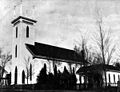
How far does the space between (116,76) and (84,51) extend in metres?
26.9

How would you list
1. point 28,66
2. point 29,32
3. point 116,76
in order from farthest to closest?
point 116,76, point 29,32, point 28,66

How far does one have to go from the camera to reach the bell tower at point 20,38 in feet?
135

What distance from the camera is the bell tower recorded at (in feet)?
135

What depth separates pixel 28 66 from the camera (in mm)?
39969

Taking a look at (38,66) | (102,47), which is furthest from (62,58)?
(102,47)

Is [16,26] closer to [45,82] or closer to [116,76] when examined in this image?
[45,82]

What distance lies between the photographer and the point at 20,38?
42.3 meters

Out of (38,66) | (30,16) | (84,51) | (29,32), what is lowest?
(38,66)

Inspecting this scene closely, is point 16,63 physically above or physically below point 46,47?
below

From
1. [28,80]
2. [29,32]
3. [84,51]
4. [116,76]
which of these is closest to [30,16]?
[29,32]

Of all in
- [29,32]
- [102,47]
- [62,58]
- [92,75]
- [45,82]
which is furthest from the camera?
[62,58]

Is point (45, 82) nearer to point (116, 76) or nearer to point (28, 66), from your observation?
point (28, 66)

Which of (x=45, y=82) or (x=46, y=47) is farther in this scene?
(x=46, y=47)

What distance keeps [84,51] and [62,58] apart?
62.9 ft
